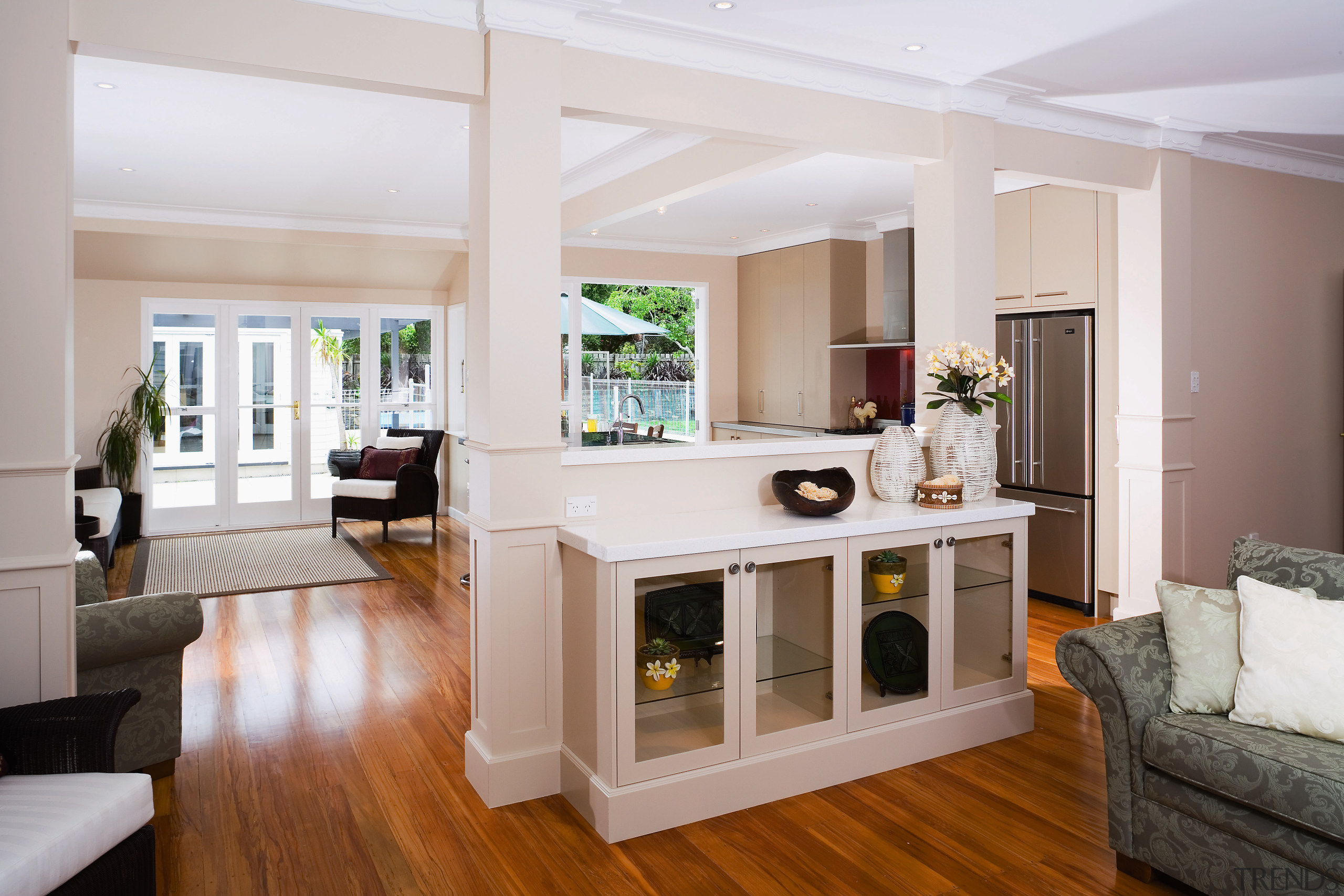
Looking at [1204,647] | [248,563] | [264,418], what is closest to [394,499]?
[248,563]

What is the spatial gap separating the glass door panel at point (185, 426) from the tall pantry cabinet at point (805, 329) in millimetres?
4721

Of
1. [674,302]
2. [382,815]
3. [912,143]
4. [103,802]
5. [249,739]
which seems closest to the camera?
[103,802]

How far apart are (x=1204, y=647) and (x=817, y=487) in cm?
132

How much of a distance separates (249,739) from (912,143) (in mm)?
3491

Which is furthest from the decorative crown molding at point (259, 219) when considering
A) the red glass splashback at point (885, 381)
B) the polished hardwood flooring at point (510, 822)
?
the polished hardwood flooring at point (510, 822)

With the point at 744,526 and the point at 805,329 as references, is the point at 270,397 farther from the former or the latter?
the point at 744,526

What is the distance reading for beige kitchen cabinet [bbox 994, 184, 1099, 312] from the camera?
4.81 meters

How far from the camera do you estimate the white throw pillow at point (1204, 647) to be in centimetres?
232

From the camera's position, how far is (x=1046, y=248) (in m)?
5.02

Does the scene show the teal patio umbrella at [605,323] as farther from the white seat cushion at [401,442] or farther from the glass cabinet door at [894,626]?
the glass cabinet door at [894,626]

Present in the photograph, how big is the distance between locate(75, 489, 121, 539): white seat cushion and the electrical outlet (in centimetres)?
403

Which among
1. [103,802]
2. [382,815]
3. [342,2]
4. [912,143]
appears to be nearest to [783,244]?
[912,143]

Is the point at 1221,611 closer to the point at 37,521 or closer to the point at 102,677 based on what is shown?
the point at 37,521

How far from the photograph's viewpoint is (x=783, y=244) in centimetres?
752
